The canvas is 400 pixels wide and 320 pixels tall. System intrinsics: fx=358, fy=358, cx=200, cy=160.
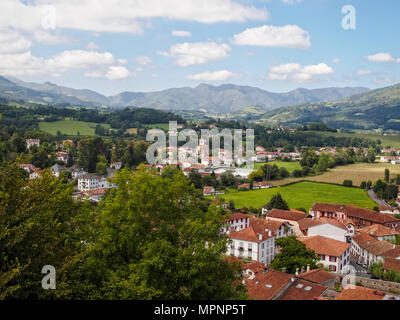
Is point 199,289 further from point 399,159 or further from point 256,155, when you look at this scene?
point 399,159

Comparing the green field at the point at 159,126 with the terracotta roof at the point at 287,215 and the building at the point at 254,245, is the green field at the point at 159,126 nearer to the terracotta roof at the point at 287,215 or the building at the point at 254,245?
the terracotta roof at the point at 287,215

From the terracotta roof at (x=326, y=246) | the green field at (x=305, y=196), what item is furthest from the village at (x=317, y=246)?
the green field at (x=305, y=196)

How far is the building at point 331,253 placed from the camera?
29.5 m

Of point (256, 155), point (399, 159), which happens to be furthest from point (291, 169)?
point (399, 159)

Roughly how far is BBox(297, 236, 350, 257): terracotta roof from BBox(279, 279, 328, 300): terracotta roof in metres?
10.6

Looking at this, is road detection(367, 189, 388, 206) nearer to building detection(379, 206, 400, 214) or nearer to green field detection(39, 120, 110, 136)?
building detection(379, 206, 400, 214)

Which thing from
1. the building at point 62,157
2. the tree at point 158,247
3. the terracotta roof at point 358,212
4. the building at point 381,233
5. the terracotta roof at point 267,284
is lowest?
the building at point 381,233

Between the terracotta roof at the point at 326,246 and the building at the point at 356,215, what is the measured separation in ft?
43.7

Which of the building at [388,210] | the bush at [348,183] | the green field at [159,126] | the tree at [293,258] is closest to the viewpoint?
the tree at [293,258]

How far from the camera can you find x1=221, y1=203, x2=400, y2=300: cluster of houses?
19.8 meters

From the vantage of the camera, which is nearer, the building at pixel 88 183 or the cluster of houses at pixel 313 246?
the cluster of houses at pixel 313 246

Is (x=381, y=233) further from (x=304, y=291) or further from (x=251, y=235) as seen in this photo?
(x=304, y=291)

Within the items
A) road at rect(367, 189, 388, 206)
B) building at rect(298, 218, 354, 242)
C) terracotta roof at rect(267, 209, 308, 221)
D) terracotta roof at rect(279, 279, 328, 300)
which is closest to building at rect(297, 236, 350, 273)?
building at rect(298, 218, 354, 242)
